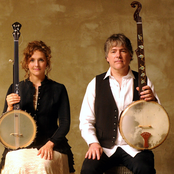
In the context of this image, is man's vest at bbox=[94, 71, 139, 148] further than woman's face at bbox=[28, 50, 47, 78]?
No

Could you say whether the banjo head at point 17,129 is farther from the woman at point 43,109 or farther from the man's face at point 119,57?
the man's face at point 119,57

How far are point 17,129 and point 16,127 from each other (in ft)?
0.06

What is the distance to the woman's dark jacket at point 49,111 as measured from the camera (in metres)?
2.59

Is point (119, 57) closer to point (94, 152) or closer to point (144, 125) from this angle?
point (144, 125)

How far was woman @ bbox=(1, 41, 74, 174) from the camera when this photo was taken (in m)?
2.44

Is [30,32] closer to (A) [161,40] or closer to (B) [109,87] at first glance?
(A) [161,40]

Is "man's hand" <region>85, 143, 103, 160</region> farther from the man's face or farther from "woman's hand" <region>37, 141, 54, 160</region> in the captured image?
the man's face

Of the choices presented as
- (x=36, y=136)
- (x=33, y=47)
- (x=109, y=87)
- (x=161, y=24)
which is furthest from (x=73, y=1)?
(x=36, y=136)

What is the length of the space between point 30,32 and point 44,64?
1.77m

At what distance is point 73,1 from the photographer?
4262 mm

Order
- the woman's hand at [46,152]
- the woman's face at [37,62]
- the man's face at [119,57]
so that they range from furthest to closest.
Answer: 1. the woman's face at [37,62]
2. the man's face at [119,57]
3. the woman's hand at [46,152]

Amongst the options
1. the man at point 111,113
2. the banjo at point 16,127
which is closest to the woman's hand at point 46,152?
the banjo at point 16,127

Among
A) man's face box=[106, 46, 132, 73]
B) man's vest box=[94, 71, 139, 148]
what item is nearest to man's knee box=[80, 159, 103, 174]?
man's vest box=[94, 71, 139, 148]

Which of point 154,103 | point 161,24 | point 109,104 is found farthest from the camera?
point 161,24
